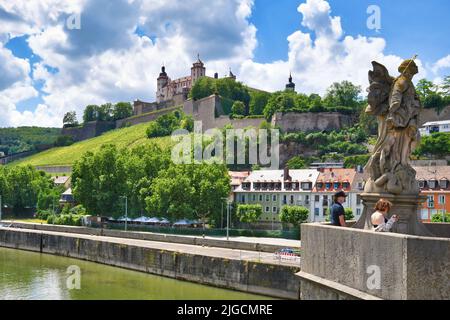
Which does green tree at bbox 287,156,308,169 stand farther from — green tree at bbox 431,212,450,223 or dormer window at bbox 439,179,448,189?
green tree at bbox 431,212,450,223

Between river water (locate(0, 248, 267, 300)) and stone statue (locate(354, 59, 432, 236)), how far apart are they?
17.5 metres

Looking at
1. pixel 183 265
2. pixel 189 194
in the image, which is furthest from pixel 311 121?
pixel 183 265

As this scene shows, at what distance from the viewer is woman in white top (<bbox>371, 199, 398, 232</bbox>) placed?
9.62 metres

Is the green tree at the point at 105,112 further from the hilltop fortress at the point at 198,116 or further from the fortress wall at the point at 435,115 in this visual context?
the fortress wall at the point at 435,115

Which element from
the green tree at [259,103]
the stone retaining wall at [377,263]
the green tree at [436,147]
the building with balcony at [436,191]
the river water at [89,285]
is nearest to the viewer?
the stone retaining wall at [377,263]

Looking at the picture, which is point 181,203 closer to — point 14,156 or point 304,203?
point 304,203

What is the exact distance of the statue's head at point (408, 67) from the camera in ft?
37.7

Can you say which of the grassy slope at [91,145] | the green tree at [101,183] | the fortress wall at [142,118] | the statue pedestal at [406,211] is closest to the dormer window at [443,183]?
the green tree at [101,183]

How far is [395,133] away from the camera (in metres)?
11.2

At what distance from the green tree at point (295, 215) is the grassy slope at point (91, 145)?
68.3 meters

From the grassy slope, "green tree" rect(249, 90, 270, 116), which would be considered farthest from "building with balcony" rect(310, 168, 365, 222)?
the grassy slope

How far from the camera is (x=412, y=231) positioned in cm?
1095

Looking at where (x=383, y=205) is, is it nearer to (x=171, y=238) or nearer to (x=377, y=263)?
(x=377, y=263)
